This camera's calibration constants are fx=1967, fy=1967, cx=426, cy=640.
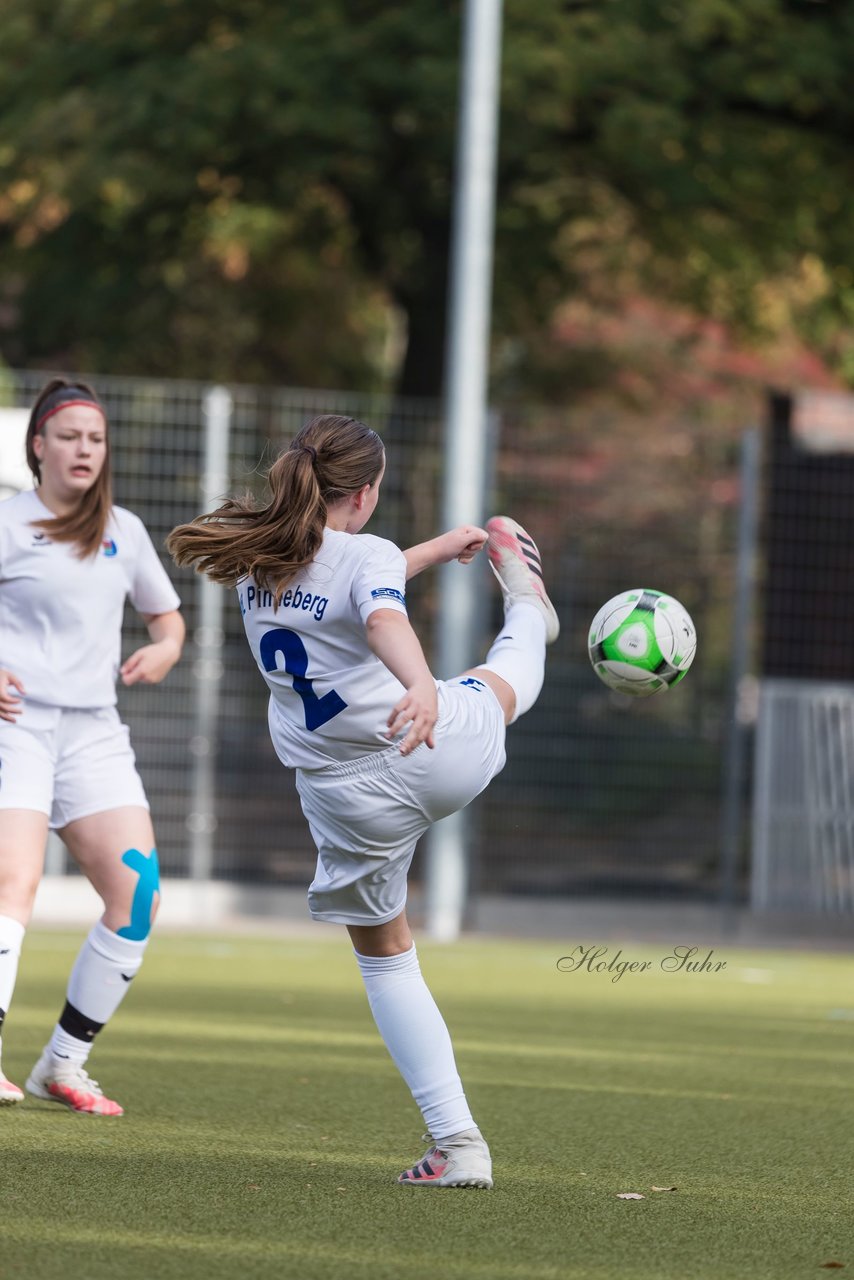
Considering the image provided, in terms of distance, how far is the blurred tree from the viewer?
605 inches

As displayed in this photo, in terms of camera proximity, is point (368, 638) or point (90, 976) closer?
point (368, 638)

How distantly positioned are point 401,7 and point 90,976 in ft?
38.4

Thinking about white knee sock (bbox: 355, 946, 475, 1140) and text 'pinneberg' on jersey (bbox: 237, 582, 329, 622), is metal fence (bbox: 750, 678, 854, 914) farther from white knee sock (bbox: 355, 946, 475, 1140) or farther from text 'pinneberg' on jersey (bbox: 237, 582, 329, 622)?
text 'pinneberg' on jersey (bbox: 237, 582, 329, 622)

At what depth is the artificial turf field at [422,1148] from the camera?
3.98m

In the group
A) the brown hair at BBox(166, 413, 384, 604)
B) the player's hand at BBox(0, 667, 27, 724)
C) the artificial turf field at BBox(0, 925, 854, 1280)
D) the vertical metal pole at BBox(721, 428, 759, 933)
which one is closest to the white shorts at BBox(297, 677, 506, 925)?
the brown hair at BBox(166, 413, 384, 604)

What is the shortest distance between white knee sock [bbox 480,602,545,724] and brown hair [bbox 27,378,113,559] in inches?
56.0

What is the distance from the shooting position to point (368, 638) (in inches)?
170

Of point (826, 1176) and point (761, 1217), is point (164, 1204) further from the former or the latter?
point (826, 1176)

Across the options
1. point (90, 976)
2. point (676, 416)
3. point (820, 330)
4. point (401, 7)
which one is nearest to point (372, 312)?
point (676, 416)

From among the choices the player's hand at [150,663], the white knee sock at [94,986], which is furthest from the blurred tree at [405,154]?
the white knee sock at [94,986]

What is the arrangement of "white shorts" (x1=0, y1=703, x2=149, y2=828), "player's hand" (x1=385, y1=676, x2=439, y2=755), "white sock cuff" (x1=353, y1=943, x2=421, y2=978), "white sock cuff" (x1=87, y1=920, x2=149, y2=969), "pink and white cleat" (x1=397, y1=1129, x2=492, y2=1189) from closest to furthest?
"player's hand" (x1=385, y1=676, x2=439, y2=755), "pink and white cleat" (x1=397, y1=1129, x2=492, y2=1189), "white sock cuff" (x1=353, y1=943, x2=421, y2=978), "white shorts" (x1=0, y1=703, x2=149, y2=828), "white sock cuff" (x1=87, y1=920, x2=149, y2=969)

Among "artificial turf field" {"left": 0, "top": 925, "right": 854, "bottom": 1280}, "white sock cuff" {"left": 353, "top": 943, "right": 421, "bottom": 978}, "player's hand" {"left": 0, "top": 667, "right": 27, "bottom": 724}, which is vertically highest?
"player's hand" {"left": 0, "top": 667, "right": 27, "bottom": 724}

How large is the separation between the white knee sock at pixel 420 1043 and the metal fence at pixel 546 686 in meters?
8.08

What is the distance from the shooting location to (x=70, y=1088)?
224 inches
